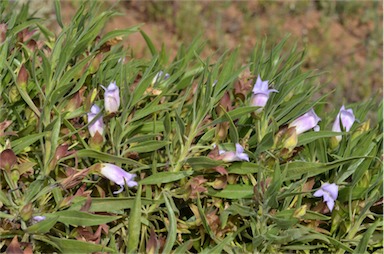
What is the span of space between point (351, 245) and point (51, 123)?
0.81 m

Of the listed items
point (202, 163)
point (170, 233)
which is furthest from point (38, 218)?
point (202, 163)

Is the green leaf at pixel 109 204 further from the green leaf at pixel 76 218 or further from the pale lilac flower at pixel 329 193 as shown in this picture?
the pale lilac flower at pixel 329 193

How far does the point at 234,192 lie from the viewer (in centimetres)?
166

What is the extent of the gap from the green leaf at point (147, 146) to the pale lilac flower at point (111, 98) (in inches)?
3.9

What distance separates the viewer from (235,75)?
1764 millimetres

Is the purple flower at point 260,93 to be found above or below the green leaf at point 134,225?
above

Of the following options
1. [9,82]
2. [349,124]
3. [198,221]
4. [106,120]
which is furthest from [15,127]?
[349,124]

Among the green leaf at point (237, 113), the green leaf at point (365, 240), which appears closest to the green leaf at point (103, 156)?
the green leaf at point (237, 113)

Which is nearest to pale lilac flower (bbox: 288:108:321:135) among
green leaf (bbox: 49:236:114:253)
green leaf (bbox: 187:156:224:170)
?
green leaf (bbox: 187:156:224:170)

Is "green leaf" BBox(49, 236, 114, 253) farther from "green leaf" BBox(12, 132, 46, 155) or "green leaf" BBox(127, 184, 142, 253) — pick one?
"green leaf" BBox(12, 132, 46, 155)

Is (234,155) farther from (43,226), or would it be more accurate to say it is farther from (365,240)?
(43,226)

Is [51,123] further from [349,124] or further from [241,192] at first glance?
[349,124]

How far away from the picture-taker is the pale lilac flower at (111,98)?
64.2 inches

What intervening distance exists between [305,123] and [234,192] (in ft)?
0.85
